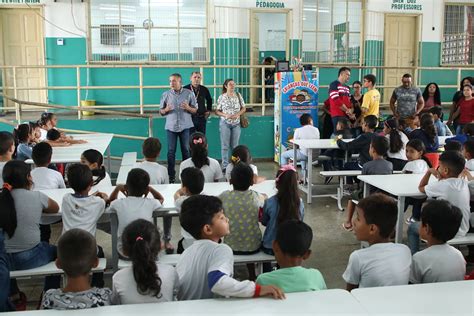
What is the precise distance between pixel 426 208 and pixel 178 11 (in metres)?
8.34

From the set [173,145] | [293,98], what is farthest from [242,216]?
[293,98]

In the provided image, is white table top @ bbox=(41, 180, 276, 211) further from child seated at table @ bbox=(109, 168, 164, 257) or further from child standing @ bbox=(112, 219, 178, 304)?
child standing @ bbox=(112, 219, 178, 304)

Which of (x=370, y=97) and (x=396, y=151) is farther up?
(x=370, y=97)

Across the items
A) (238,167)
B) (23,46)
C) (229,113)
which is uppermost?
(23,46)

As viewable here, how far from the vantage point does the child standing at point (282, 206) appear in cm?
296

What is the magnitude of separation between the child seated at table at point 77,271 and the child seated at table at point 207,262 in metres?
0.33

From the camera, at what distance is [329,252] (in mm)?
4168

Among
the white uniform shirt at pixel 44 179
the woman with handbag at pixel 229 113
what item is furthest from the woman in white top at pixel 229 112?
the white uniform shirt at pixel 44 179

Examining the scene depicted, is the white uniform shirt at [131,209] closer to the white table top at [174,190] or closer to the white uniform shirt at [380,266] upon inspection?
the white table top at [174,190]

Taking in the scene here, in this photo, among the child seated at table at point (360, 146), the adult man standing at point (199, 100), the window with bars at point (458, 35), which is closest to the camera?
the child seated at table at point (360, 146)

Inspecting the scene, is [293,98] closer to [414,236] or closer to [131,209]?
[414,236]

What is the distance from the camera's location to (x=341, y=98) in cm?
740

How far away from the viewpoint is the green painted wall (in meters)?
8.02

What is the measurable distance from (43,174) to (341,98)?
15.9 ft
